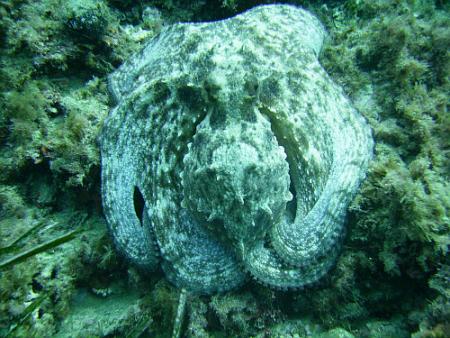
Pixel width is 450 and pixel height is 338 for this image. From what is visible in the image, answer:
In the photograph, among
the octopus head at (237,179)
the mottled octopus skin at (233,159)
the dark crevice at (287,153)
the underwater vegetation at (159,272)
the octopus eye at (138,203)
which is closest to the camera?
the octopus head at (237,179)

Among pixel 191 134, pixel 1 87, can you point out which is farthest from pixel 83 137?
pixel 191 134

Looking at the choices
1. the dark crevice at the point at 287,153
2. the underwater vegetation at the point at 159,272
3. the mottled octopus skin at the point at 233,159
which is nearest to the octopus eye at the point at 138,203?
the mottled octopus skin at the point at 233,159

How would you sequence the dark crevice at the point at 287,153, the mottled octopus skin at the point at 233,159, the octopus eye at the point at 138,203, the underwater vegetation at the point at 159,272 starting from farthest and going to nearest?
the octopus eye at the point at 138,203 → the dark crevice at the point at 287,153 → the underwater vegetation at the point at 159,272 → the mottled octopus skin at the point at 233,159

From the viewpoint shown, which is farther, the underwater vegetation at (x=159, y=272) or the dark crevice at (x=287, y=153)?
the dark crevice at (x=287, y=153)

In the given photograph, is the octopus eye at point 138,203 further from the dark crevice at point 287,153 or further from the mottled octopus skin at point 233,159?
the dark crevice at point 287,153

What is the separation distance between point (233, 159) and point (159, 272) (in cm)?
190

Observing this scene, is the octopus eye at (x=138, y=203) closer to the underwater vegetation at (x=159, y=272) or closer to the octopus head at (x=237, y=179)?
the underwater vegetation at (x=159, y=272)

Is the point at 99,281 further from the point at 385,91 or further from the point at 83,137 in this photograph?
the point at 385,91

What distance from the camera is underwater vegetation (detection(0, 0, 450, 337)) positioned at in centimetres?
305

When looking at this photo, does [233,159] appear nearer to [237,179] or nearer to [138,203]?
[237,179]

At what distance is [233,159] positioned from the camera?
8.98 feet

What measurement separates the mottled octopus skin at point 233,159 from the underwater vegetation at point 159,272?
0.27 m

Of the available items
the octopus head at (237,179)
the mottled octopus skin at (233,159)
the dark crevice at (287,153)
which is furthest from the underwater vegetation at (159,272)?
the octopus head at (237,179)

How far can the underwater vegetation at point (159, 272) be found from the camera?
3051 mm
